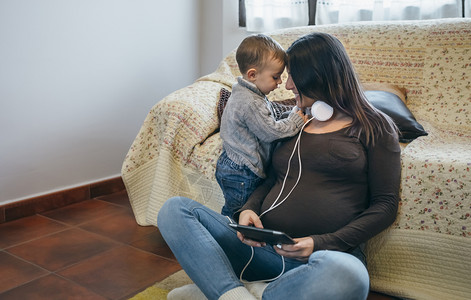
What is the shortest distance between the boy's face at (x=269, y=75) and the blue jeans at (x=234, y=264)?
0.43 m

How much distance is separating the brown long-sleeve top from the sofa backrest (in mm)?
727

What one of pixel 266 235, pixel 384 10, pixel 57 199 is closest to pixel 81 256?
pixel 57 199

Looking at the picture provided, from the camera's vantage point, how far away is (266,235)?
3.69 feet

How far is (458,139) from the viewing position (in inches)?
67.3

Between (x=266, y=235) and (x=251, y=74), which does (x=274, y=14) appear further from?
(x=266, y=235)

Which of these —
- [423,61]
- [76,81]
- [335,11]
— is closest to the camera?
[423,61]

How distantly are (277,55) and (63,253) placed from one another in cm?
114

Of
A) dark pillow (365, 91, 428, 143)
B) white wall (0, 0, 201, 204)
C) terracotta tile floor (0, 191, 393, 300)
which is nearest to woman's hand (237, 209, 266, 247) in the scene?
terracotta tile floor (0, 191, 393, 300)

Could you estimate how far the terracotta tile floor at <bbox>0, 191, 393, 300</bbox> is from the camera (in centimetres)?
160

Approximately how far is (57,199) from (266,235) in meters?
1.60

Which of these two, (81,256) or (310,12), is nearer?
(81,256)

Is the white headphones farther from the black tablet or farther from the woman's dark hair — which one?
the black tablet

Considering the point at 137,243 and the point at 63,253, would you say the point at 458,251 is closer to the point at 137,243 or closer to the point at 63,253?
the point at 137,243

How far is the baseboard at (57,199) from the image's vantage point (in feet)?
7.28
